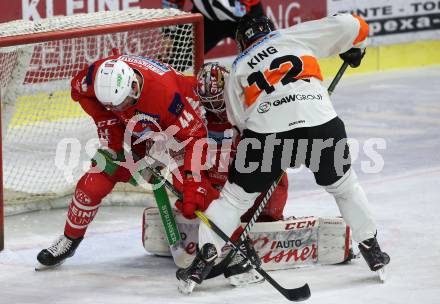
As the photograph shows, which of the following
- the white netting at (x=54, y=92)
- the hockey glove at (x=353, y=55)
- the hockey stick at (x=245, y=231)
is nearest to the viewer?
the hockey stick at (x=245, y=231)

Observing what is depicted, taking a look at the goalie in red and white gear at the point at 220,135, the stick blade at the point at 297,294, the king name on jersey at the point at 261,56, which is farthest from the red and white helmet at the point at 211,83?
the stick blade at the point at 297,294

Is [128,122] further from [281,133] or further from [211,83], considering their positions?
[281,133]

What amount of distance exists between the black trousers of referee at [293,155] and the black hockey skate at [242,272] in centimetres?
29

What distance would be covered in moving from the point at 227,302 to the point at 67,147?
230 centimetres

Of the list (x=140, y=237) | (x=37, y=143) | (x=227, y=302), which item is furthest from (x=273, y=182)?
(x=37, y=143)

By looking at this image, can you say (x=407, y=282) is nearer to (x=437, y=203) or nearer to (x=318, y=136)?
(x=318, y=136)

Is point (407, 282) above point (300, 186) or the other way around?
above

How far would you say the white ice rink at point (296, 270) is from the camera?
15.3 feet

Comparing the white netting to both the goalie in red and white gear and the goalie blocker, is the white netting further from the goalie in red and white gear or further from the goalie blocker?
the goalie blocker

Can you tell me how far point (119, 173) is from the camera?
498cm

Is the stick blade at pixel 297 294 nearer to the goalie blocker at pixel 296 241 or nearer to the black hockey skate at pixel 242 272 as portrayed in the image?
the black hockey skate at pixel 242 272

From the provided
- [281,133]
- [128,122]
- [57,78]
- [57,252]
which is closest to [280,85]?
[281,133]

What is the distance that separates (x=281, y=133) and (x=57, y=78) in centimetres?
194

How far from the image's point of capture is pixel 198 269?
4.69 metres
